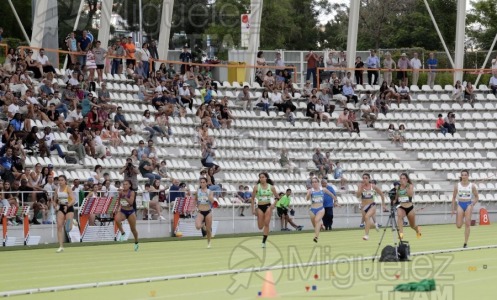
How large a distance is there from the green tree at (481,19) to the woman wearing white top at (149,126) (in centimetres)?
5218

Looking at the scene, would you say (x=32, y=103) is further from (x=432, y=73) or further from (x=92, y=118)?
(x=432, y=73)

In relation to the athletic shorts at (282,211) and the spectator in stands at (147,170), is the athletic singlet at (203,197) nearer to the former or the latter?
the spectator in stands at (147,170)

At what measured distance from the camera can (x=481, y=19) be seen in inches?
3548

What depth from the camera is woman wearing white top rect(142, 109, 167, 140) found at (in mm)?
39125

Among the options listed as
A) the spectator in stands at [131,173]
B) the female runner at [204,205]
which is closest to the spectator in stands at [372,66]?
the spectator in stands at [131,173]

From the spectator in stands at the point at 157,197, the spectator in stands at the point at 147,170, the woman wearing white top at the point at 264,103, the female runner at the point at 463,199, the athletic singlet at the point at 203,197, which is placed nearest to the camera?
the female runner at the point at 463,199

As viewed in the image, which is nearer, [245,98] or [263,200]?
[263,200]

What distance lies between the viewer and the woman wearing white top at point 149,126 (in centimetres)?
3912

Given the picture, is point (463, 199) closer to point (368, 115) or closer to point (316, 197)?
point (316, 197)

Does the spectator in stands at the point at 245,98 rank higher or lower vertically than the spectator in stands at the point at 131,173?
higher

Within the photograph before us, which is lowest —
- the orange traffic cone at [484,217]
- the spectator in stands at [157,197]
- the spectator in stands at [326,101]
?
the orange traffic cone at [484,217]

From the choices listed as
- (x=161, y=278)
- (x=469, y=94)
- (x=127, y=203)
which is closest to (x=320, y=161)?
(x=469, y=94)

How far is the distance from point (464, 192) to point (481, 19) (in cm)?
6527

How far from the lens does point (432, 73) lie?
5156cm
